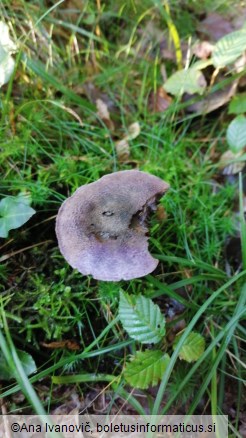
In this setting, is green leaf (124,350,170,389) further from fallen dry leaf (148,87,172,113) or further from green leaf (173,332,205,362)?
fallen dry leaf (148,87,172,113)

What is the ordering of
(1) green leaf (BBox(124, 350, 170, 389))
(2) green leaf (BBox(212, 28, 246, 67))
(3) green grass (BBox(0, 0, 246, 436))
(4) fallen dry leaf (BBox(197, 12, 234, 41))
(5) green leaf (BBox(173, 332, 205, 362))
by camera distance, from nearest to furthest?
(1) green leaf (BBox(124, 350, 170, 389))
(5) green leaf (BBox(173, 332, 205, 362))
(3) green grass (BBox(0, 0, 246, 436))
(2) green leaf (BBox(212, 28, 246, 67))
(4) fallen dry leaf (BBox(197, 12, 234, 41))

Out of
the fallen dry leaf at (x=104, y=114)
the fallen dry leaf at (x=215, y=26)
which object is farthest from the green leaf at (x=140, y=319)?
the fallen dry leaf at (x=215, y=26)

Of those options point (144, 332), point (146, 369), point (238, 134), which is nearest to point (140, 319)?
point (144, 332)

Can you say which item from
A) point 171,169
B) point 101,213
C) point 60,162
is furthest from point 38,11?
point 101,213

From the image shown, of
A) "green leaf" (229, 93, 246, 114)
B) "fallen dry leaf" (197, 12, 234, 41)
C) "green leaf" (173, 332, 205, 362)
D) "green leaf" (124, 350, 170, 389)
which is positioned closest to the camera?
"green leaf" (124, 350, 170, 389)

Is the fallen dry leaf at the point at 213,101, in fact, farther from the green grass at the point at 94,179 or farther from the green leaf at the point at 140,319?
the green leaf at the point at 140,319

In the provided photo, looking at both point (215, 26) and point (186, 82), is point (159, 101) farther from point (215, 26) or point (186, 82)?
point (215, 26)

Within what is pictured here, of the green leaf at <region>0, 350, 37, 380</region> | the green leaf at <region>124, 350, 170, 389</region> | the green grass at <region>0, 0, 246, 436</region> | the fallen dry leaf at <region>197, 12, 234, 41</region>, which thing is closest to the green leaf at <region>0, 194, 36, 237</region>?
the green grass at <region>0, 0, 246, 436</region>

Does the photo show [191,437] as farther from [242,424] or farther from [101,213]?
[101,213]
